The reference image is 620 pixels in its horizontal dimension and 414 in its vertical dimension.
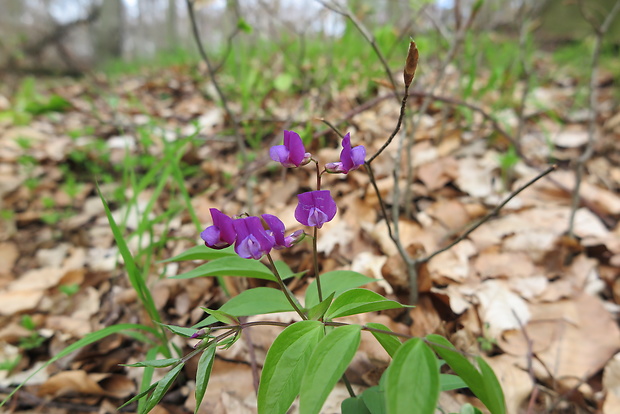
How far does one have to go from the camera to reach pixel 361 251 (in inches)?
62.3

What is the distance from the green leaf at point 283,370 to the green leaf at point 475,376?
0.67ft

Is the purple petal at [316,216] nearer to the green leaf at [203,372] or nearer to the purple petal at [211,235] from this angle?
the purple petal at [211,235]

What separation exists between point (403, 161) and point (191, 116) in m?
1.97

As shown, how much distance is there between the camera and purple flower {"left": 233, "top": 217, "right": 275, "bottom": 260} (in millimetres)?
634

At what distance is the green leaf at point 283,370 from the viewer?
0.62 m

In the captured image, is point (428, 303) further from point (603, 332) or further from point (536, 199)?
point (536, 199)

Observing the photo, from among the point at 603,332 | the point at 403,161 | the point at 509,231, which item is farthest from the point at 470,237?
the point at 403,161

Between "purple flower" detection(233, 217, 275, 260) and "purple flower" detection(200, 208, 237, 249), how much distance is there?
22 millimetres

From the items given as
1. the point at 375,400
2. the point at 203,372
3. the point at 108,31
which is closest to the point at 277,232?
the point at 203,372

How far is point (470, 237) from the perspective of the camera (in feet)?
5.25

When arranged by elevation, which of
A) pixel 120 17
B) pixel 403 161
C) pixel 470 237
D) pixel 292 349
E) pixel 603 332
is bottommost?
pixel 603 332

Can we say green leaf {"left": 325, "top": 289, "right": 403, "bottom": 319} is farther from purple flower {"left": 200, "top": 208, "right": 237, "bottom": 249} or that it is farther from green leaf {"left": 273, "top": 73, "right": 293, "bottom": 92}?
green leaf {"left": 273, "top": 73, "right": 293, "bottom": 92}

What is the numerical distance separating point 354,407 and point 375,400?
52mm

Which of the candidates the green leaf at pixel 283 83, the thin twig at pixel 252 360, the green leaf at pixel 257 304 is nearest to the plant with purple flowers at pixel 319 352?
the green leaf at pixel 257 304
